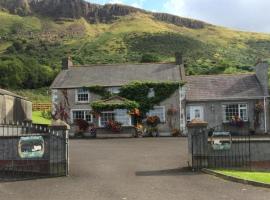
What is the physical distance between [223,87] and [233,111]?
281 centimetres

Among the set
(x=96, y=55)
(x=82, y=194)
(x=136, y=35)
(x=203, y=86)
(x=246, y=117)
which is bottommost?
(x=82, y=194)

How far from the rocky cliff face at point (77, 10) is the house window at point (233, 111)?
128 m

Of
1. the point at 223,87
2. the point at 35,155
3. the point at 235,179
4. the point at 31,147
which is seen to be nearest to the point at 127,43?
the point at 223,87

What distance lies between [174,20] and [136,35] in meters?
57.3

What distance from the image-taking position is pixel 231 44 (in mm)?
134875

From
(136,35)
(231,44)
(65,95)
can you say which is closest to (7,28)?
(136,35)

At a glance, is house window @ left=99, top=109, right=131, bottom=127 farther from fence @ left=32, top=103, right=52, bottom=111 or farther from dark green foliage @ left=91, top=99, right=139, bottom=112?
fence @ left=32, top=103, right=52, bottom=111

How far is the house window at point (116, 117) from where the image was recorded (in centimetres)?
4084

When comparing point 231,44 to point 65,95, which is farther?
point 231,44

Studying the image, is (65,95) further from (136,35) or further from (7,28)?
(7,28)

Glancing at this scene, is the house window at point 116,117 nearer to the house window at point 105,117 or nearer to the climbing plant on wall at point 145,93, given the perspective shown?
the house window at point 105,117

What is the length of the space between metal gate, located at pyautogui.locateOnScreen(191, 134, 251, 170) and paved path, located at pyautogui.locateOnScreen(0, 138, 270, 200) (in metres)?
0.93

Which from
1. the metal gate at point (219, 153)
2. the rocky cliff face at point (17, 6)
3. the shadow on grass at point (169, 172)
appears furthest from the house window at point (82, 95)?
the rocky cliff face at point (17, 6)

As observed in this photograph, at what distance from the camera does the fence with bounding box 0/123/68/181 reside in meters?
17.4
